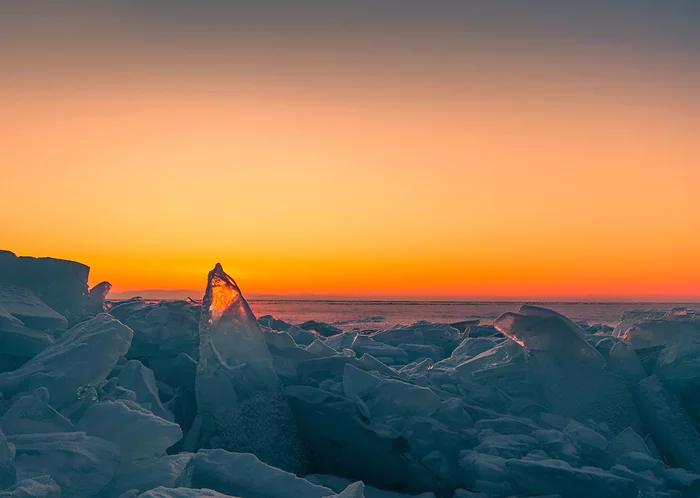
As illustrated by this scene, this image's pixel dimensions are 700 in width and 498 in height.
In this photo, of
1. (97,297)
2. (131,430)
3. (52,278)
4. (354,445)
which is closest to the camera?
(131,430)

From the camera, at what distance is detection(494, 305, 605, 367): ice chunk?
563 centimetres

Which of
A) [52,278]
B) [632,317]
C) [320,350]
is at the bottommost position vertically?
[320,350]

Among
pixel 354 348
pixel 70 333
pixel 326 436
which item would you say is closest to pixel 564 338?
pixel 326 436

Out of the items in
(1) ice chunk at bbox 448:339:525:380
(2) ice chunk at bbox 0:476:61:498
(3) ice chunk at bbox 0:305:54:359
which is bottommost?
(2) ice chunk at bbox 0:476:61:498

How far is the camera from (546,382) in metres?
5.58

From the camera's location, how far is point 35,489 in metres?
2.57

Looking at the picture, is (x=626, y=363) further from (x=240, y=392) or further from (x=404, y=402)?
(x=240, y=392)

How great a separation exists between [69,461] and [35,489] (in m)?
0.37

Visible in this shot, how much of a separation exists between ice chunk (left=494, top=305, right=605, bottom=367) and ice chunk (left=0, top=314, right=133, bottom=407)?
3.58m

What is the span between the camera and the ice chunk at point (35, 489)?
2.46 metres

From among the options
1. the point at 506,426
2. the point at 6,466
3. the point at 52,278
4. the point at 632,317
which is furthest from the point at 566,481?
the point at 52,278

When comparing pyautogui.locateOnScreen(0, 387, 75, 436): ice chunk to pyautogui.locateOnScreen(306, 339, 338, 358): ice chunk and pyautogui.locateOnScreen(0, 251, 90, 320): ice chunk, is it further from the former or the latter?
pyautogui.locateOnScreen(0, 251, 90, 320): ice chunk

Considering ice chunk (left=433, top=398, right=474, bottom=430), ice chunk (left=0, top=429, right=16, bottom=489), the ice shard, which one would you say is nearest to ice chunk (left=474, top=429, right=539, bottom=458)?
ice chunk (left=433, top=398, right=474, bottom=430)

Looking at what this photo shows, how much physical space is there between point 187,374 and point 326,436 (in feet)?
4.91
